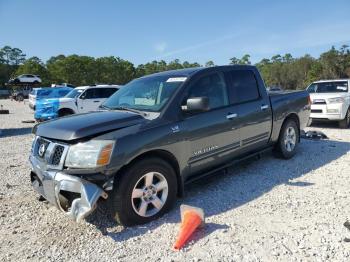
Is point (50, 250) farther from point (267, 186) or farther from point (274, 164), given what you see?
point (274, 164)

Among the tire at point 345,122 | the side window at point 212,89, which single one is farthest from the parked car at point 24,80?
the side window at point 212,89

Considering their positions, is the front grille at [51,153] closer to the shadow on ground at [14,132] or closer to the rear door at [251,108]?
the rear door at [251,108]

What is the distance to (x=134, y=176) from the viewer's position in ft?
12.2

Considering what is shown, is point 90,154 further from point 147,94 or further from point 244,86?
point 244,86

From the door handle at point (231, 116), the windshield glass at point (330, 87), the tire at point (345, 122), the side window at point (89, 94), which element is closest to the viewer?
the door handle at point (231, 116)

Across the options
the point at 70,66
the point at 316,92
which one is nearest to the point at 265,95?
the point at 316,92

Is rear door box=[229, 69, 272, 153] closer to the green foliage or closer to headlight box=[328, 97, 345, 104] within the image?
headlight box=[328, 97, 345, 104]

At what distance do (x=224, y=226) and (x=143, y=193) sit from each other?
39.9 inches

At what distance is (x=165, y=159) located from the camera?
4.18 meters

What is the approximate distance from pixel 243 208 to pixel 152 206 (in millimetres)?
1200

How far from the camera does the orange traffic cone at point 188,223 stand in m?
3.44

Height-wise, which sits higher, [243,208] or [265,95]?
[265,95]

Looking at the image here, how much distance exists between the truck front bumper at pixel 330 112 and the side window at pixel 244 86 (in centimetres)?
592

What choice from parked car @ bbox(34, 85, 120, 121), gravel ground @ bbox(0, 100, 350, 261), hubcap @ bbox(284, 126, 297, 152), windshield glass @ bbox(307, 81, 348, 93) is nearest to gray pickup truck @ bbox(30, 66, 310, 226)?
gravel ground @ bbox(0, 100, 350, 261)
